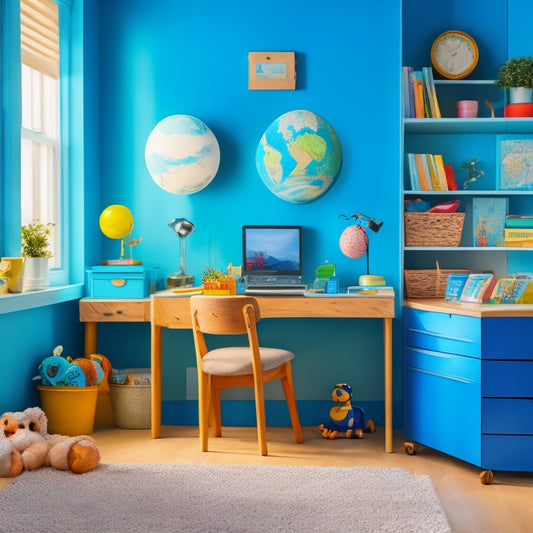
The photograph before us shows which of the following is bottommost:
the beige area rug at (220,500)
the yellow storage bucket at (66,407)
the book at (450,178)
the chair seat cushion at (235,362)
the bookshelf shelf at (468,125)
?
the beige area rug at (220,500)

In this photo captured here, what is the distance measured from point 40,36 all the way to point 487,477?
9.77 feet

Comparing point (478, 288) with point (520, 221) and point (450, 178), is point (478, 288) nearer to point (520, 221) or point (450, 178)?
point (520, 221)

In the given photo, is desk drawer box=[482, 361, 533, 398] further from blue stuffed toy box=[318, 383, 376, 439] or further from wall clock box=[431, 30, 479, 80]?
wall clock box=[431, 30, 479, 80]

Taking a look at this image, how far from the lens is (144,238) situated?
4.14m

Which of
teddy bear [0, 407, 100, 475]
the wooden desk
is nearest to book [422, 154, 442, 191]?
the wooden desk

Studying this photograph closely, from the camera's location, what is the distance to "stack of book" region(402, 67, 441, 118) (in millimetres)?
3764

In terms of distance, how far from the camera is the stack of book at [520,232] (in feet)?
12.4

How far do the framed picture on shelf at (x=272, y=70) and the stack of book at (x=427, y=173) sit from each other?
2.62 ft

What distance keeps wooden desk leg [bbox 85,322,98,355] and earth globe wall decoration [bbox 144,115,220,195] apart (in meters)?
0.86

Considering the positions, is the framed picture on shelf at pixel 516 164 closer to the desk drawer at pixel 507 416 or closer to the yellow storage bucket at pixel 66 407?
the desk drawer at pixel 507 416

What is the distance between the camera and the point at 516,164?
12.8 ft

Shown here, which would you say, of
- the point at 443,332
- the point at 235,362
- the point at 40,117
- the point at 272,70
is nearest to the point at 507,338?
the point at 443,332

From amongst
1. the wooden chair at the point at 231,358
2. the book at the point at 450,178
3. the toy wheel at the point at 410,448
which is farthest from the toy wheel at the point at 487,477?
the book at the point at 450,178

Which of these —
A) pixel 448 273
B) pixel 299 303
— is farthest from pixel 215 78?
pixel 448 273
